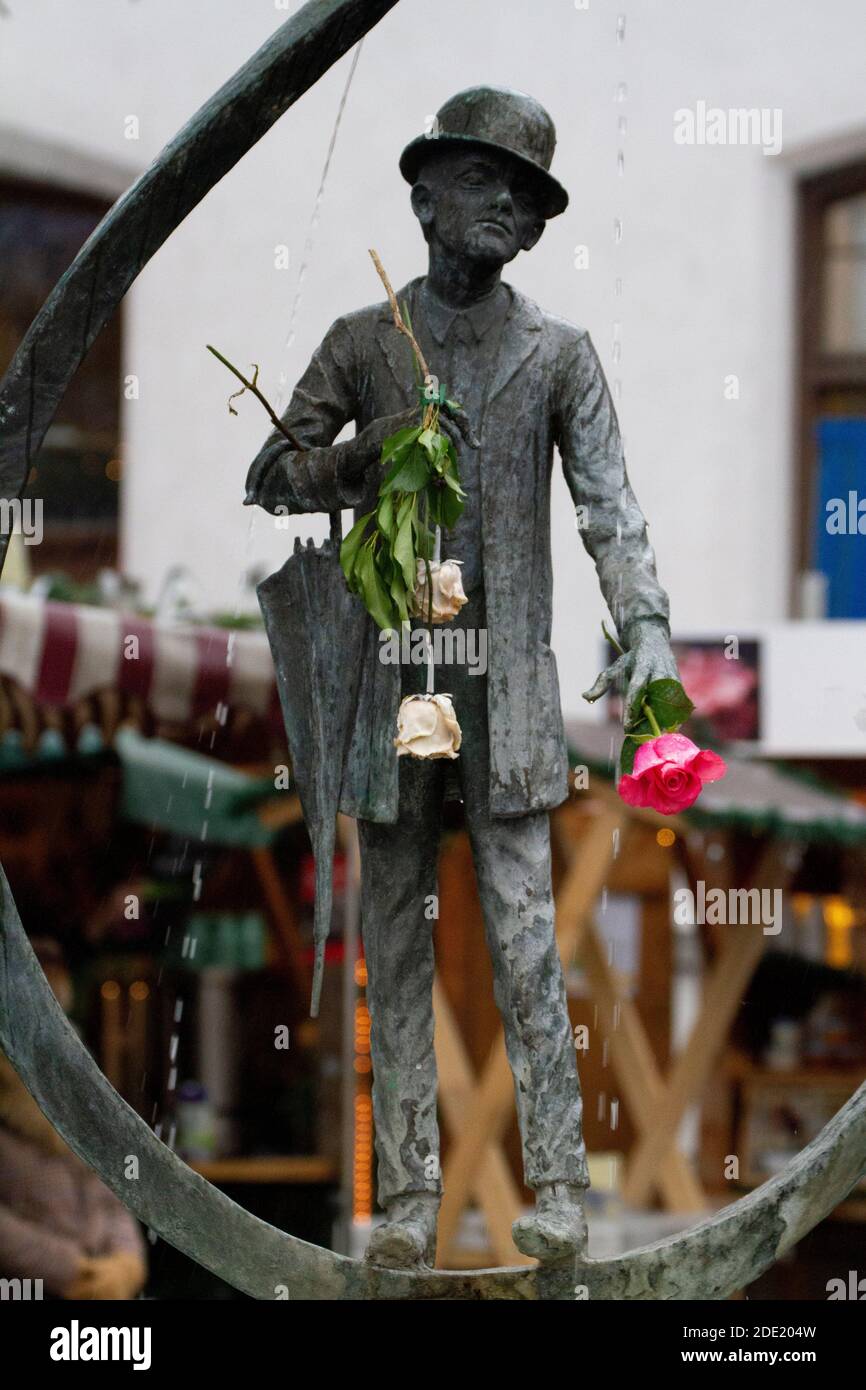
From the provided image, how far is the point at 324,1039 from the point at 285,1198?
57 cm

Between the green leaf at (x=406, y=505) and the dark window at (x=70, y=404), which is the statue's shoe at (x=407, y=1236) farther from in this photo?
the dark window at (x=70, y=404)

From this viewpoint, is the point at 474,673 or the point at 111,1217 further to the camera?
the point at 111,1217

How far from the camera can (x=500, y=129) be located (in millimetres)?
3609

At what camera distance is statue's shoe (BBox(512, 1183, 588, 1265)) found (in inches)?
138

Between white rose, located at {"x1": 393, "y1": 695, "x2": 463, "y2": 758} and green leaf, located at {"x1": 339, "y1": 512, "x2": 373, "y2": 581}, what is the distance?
23 cm

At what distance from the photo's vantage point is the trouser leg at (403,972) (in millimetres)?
3727

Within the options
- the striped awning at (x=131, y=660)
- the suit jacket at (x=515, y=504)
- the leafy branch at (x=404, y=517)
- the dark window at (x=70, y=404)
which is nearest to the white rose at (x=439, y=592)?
the leafy branch at (x=404, y=517)

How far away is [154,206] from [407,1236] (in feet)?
5.38

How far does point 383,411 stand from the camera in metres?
3.75

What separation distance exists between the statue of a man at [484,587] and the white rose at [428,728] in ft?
0.43

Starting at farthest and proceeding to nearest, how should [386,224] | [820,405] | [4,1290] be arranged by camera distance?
[820,405], [386,224], [4,1290]

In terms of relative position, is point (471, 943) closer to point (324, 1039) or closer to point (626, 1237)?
point (324, 1039)

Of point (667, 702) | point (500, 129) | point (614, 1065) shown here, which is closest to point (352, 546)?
point (667, 702)
